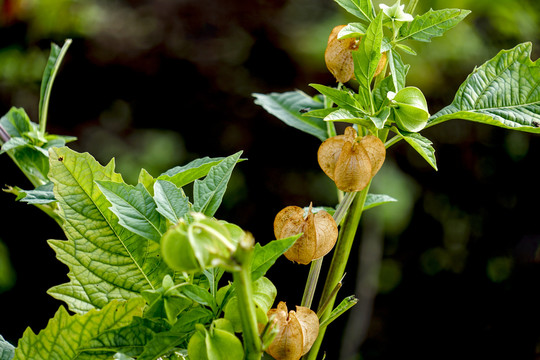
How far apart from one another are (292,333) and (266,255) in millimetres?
62

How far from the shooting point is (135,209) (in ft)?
1.21

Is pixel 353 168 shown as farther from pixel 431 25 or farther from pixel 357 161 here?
pixel 431 25

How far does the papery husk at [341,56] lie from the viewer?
404 millimetres

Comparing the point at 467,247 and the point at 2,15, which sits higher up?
the point at 2,15

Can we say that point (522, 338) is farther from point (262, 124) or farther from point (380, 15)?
point (380, 15)

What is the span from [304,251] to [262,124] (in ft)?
5.81

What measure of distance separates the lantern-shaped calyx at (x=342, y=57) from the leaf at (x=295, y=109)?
0.15 metres

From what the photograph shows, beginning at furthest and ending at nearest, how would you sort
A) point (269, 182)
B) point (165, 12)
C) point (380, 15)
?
point (165, 12)
point (269, 182)
point (380, 15)

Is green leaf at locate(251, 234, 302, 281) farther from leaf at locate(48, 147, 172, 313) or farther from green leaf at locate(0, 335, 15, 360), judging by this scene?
green leaf at locate(0, 335, 15, 360)

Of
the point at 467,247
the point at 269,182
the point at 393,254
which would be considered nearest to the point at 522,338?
the point at 467,247

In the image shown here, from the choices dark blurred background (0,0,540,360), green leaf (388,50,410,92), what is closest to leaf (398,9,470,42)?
green leaf (388,50,410,92)

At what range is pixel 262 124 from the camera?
2133mm

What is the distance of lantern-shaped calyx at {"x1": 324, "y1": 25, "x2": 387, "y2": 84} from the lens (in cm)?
40

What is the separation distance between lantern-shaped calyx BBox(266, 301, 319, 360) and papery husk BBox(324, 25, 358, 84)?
170 mm
